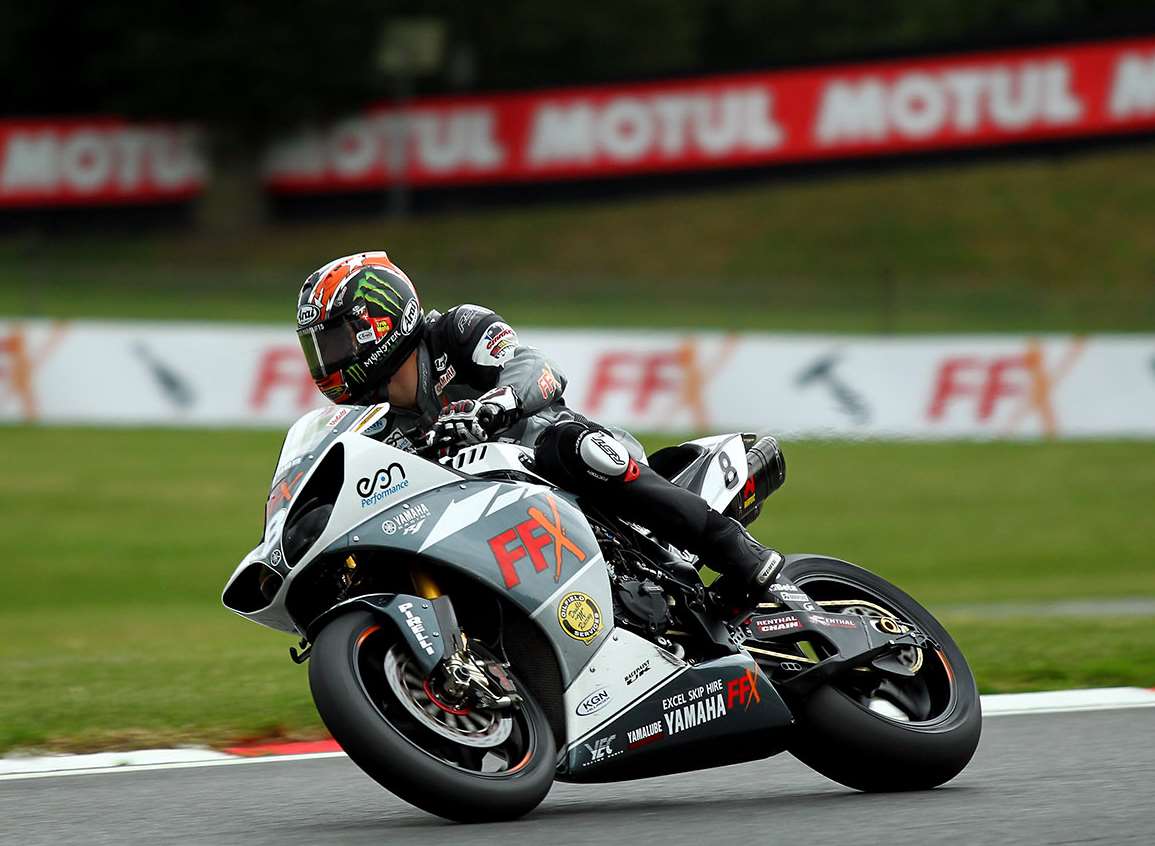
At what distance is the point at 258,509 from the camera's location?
1591 cm

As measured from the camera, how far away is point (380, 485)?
4.86 m

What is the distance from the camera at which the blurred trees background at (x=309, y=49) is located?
3866 cm

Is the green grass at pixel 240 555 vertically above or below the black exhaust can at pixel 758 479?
below

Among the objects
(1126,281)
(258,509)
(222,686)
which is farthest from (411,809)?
(1126,281)

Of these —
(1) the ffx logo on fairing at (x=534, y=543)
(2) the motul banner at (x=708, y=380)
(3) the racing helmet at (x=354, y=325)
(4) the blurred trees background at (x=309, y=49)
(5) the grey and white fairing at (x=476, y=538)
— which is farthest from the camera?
(4) the blurred trees background at (x=309, y=49)

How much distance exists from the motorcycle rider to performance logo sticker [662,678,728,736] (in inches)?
13.9

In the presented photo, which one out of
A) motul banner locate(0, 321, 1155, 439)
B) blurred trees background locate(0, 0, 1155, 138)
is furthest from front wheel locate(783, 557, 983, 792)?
blurred trees background locate(0, 0, 1155, 138)

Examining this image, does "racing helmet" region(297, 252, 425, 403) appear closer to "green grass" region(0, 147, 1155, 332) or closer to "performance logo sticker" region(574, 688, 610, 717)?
"performance logo sticker" region(574, 688, 610, 717)

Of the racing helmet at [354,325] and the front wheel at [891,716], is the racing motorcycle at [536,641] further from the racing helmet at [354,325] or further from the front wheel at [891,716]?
the racing helmet at [354,325]

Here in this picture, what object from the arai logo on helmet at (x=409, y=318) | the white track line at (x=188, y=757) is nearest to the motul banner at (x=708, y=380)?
the white track line at (x=188, y=757)

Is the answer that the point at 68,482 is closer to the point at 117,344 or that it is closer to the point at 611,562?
the point at 117,344

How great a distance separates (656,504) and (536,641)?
0.56 m

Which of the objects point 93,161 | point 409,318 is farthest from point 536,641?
point 93,161

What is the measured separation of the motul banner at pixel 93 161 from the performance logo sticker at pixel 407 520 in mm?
36344
